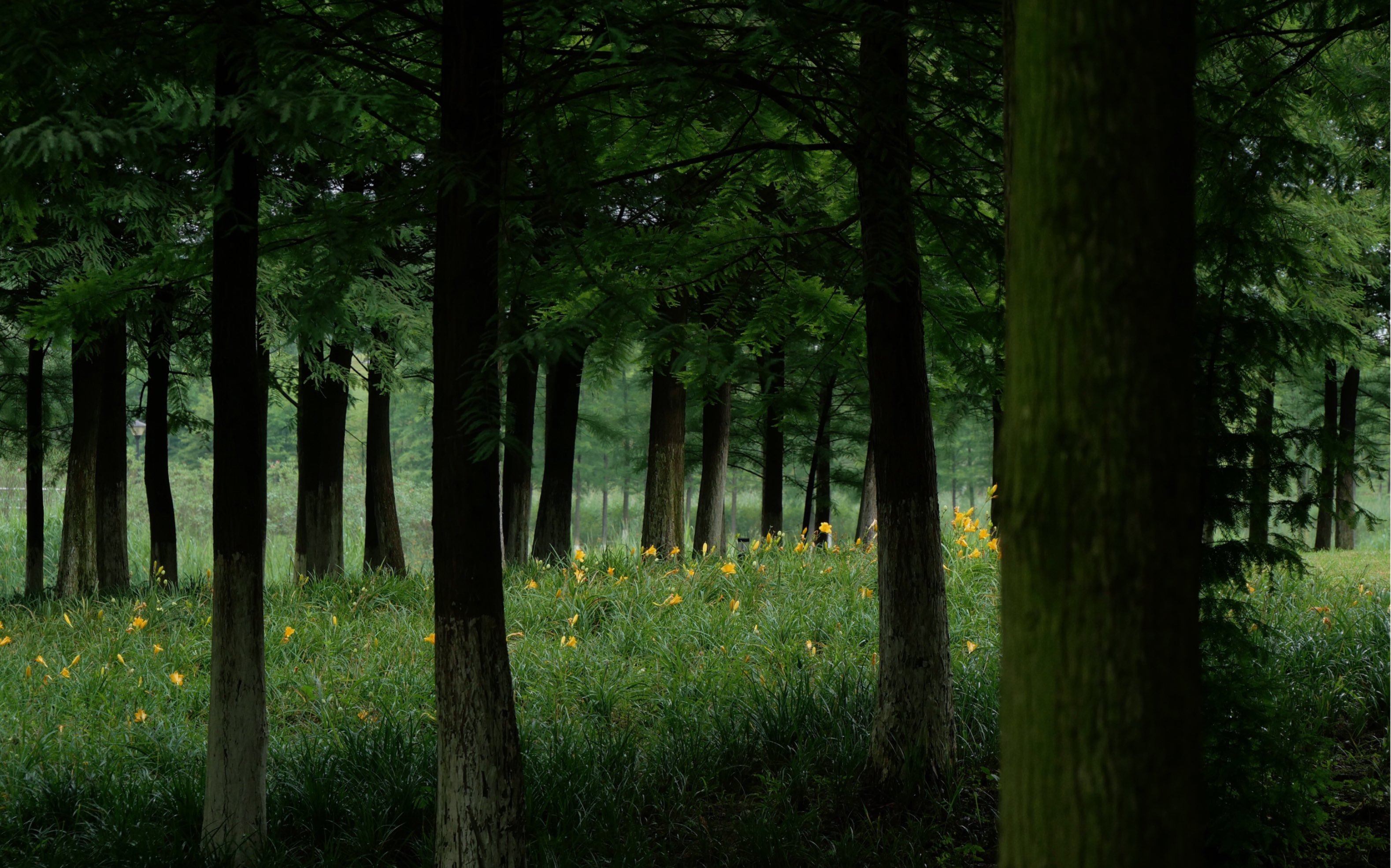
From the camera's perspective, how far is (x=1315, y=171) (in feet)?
14.3

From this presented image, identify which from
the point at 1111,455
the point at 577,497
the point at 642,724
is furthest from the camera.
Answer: the point at 577,497

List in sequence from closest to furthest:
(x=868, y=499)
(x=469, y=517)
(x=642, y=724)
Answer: (x=469, y=517) → (x=642, y=724) → (x=868, y=499)

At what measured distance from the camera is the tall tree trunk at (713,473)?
12.7 m

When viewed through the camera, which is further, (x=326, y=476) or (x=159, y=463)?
(x=326, y=476)

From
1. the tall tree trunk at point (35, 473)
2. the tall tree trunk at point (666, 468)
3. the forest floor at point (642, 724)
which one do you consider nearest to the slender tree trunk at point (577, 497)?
the tall tree trunk at point (35, 473)

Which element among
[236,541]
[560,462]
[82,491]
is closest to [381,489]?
[560,462]

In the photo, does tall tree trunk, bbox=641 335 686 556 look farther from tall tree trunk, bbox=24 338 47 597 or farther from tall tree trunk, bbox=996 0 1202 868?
tall tree trunk, bbox=996 0 1202 868

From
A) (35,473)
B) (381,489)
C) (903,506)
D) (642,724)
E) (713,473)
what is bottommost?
(642,724)

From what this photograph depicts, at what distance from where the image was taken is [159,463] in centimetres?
1180

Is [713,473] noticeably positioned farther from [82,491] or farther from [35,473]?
[35,473]

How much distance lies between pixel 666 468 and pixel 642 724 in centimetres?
544

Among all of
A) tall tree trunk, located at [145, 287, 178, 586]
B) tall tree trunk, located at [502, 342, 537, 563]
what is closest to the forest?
tall tree trunk, located at [502, 342, 537, 563]

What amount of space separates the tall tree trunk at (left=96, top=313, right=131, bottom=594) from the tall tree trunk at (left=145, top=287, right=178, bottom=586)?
0.29 meters

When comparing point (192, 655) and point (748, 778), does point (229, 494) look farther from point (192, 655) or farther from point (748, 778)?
point (192, 655)
